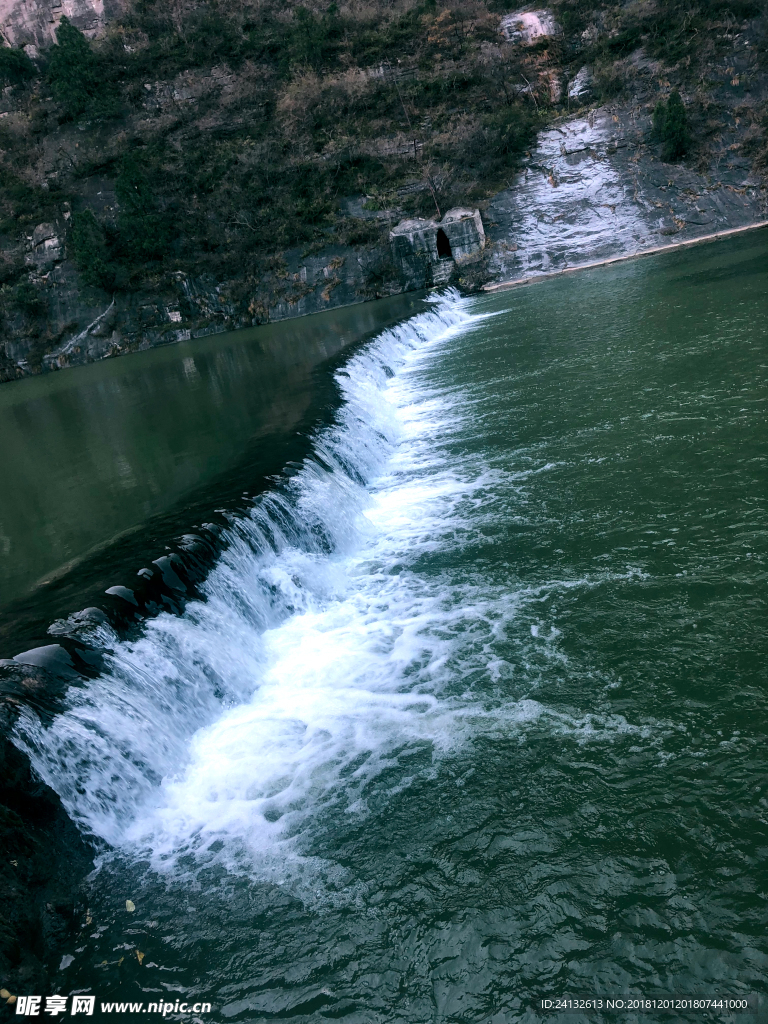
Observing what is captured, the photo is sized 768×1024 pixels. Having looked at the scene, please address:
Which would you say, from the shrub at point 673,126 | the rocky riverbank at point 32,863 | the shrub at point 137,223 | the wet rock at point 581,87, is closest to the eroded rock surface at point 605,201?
the shrub at point 673,126

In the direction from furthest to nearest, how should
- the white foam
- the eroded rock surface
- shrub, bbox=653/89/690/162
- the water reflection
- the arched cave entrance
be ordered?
the arched cave entrance
shrub, bbox=653/89/690/162
the eroded rock surface
the water reflection
the white foam

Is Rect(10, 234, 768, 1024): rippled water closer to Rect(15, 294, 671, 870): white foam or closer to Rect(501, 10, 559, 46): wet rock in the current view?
Rect(15, 294, 671, 870): white foam

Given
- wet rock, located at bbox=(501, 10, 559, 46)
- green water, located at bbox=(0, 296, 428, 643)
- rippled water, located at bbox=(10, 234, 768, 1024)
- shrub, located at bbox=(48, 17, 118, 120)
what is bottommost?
rippled water, located at bbox=(10, 234, 768, 1024)

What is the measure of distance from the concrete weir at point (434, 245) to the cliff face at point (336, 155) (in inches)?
5.9

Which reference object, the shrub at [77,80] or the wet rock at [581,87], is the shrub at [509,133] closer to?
the wet rock at [581,87]

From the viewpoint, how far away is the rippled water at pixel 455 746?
3.59 meters

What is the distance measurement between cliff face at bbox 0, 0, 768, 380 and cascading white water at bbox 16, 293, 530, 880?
26.5 metres

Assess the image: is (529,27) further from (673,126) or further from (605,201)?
(605,201)

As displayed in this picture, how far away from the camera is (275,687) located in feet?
21.8

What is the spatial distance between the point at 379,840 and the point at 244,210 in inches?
1632

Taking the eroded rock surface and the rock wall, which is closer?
the eroded rock surface

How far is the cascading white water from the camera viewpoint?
5.09 meters

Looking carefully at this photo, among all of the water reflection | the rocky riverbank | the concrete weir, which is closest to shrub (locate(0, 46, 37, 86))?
the concrete weir

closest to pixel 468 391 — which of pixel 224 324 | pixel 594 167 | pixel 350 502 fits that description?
pixel 350 502
